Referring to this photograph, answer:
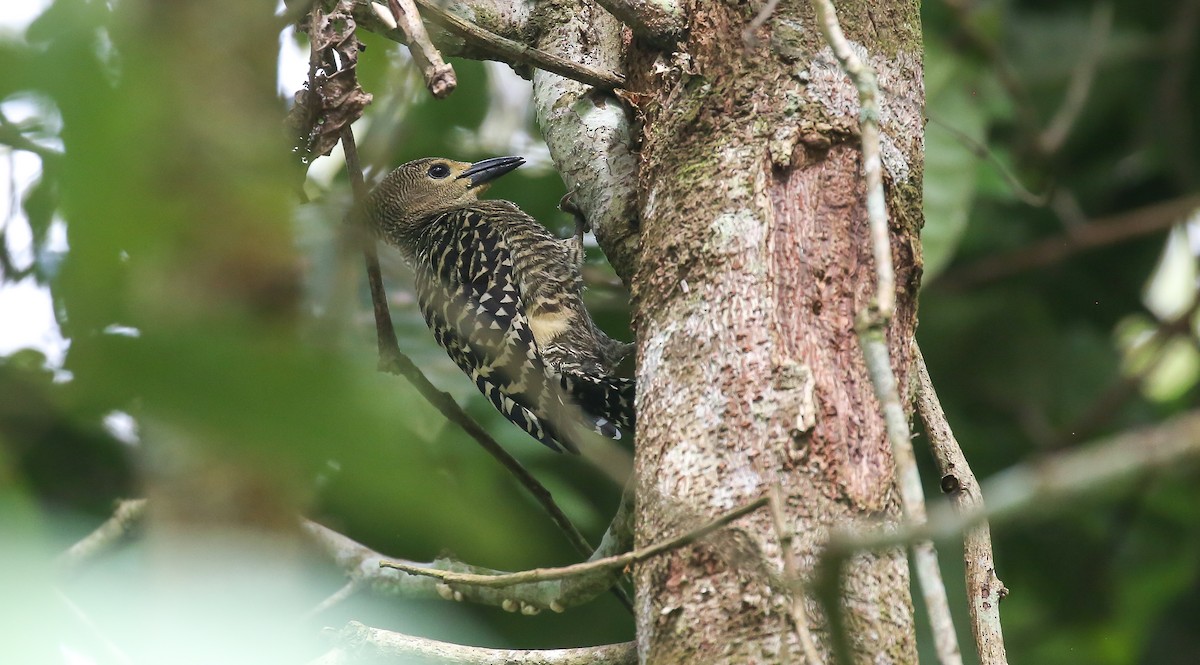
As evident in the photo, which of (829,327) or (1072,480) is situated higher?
(829,327)

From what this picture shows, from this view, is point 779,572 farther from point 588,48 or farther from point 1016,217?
point 1016,217

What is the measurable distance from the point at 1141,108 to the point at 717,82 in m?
3.48

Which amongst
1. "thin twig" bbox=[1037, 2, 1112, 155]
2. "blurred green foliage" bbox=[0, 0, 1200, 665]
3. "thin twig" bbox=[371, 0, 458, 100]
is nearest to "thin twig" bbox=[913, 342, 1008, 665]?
"blurred green foliage" bbox=[0, 0, 1200, 665]

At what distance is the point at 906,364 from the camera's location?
2195 millimetres

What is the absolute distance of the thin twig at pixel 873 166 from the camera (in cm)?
172

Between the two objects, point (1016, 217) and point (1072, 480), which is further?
point (1016, 217)

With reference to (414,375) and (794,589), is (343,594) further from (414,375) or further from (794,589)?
(794,589)

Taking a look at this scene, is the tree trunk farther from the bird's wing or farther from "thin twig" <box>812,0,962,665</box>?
the bird's wing

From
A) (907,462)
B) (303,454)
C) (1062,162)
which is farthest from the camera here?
(1062,162)

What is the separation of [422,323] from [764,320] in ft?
11.1

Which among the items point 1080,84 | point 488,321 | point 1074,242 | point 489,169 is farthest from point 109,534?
point 1080,84

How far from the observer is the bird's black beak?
5016mm

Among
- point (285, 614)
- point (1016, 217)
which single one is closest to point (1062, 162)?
point (1016, 217)

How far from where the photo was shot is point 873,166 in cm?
182
